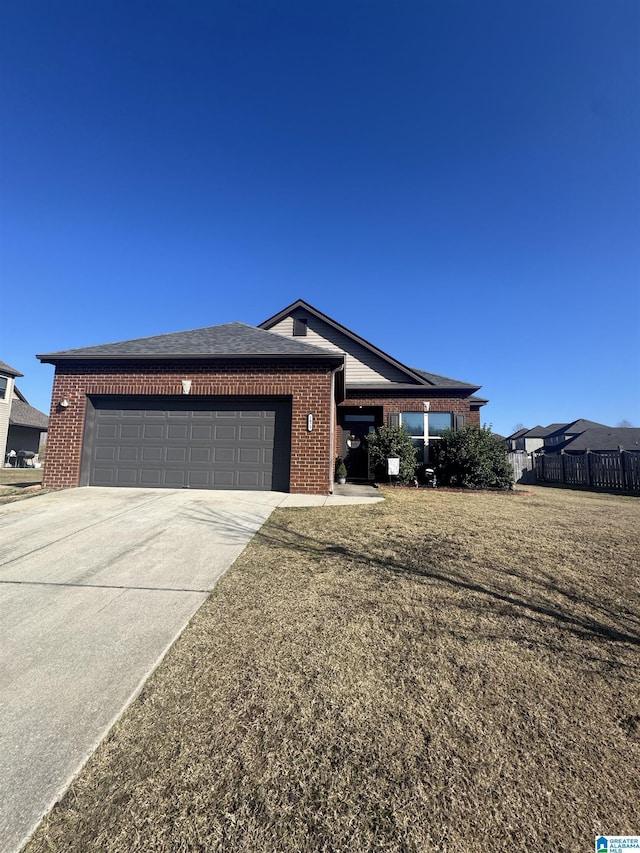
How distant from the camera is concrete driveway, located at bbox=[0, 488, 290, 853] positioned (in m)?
1.80

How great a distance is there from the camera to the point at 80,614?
3143 mm

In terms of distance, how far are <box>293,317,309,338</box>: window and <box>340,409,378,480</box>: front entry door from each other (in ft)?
13.2

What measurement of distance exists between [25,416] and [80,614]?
3110 cm

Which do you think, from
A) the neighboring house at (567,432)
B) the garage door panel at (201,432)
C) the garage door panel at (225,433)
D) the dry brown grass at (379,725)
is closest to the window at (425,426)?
the garage door panel at (225,433)

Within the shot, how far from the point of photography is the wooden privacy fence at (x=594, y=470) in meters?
14.6

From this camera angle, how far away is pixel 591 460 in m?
16.2

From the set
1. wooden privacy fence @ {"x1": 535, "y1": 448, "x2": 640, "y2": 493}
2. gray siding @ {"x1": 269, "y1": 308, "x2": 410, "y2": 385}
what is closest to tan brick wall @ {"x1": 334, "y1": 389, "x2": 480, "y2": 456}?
gray siding @ {"x1": 269, "y1": 308, "x2": 410, "y2": 385}

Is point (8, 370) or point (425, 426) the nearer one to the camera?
point (425, 426)

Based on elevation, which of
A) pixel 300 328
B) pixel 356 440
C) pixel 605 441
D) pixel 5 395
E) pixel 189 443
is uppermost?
pixel 300 328

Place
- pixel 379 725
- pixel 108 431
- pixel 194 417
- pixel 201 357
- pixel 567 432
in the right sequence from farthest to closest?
pixel 567 432, pixel 108 431, pixel 194 417, pixel 201 357, pixel 379 725

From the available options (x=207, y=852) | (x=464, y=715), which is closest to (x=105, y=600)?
(x=207, y=852)

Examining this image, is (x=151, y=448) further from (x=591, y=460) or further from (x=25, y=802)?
(x=591, y=460)

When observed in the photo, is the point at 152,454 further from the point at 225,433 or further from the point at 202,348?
the point at 202,348
